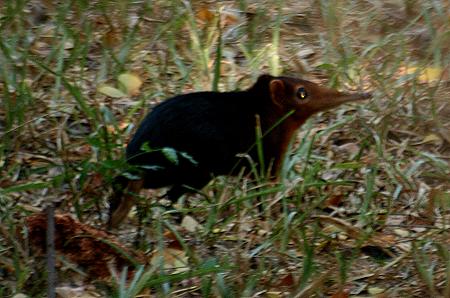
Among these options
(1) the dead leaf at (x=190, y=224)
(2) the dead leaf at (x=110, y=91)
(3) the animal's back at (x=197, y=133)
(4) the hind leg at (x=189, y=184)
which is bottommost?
(1) the dead leaf at (x=190, y=224)

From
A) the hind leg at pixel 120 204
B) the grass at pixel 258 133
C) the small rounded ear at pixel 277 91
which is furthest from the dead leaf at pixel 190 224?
the small rounded ear at pixel 277 91

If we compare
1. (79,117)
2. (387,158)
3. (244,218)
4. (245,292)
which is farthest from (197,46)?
(245,292)

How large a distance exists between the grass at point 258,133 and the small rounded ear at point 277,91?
0.84 feet

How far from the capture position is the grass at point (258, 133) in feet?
16.1

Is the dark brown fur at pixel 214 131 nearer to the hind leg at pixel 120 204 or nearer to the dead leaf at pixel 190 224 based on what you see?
the hind leg at pixel 120 204

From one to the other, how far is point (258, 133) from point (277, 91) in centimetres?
64

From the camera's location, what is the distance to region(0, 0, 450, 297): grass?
4922mm

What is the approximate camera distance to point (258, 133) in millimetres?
5461

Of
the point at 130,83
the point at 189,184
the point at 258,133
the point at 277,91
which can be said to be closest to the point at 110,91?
the point at 130,83

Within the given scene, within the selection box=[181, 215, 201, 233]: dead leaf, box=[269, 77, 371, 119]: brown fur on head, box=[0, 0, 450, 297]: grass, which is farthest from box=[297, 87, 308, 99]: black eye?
box=[181, 215, 201, 233]: dead leaf

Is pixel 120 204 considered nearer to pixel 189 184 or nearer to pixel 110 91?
pixel 189 184

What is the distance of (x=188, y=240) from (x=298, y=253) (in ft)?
1.70

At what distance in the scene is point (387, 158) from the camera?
20.1 feet

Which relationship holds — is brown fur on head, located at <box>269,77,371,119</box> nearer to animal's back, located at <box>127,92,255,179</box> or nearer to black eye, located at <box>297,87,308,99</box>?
black eye, located at <box>297,87,308,99</box>
